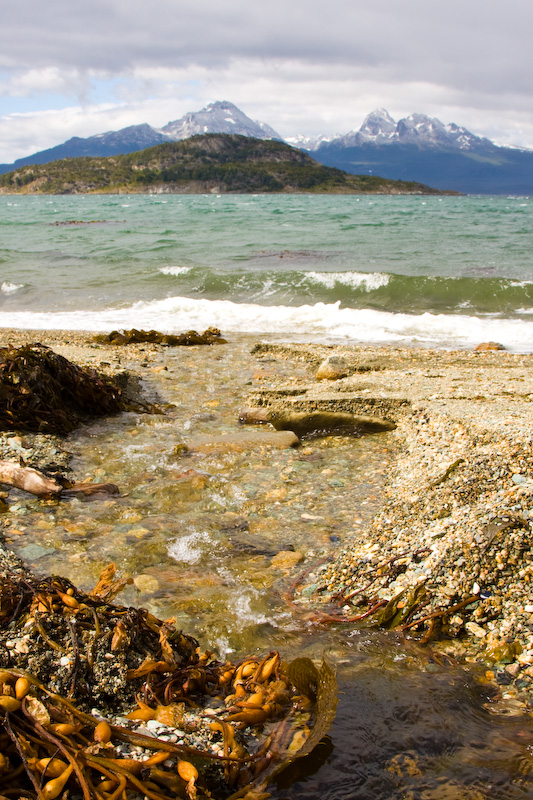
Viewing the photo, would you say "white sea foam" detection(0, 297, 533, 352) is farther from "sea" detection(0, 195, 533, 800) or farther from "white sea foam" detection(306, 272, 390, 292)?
"white sea foam" detection(306, 272, 390, 292)

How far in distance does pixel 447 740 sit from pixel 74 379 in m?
5.63

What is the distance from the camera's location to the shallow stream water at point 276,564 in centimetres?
230

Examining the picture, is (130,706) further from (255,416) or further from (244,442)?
(255,416)

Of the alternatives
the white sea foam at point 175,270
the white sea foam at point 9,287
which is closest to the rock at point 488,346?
the white sea foam at point 175,270

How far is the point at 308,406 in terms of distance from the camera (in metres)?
6.75

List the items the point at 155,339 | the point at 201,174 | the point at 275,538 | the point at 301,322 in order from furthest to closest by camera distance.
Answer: the point at 201,174, the point at 301,322, the point at 155,339, the point at 275,538

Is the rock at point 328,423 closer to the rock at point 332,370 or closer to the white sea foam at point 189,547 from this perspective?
the rock at point 332,370

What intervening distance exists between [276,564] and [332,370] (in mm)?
4899

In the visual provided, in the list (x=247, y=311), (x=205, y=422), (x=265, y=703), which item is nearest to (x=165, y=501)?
(x=205, y=422)

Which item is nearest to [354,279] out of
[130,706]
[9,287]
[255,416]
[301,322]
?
[301,322]

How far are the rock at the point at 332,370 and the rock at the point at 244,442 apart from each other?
2.31 meters

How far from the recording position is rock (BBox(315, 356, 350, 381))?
27.7ft

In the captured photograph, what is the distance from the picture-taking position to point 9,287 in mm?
18766

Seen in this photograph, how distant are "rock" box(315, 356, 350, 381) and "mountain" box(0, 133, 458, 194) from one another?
13134 cm
